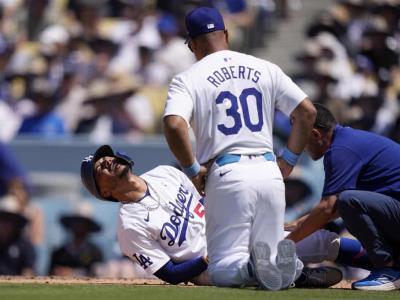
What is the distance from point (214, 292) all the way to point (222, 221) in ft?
1.60

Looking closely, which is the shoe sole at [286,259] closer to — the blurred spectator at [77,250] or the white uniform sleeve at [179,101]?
the white uniform sleeve at [179,101]

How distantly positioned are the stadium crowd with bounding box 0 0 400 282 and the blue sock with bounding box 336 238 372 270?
4.32 metres

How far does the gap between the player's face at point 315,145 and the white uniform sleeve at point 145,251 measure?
47.2 inches

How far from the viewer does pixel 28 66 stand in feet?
57.5

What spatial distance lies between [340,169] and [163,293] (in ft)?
4.86

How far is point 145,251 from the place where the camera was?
791 centimetres

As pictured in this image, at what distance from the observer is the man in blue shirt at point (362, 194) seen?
771 cm

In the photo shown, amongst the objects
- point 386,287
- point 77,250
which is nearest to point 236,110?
point 386,287

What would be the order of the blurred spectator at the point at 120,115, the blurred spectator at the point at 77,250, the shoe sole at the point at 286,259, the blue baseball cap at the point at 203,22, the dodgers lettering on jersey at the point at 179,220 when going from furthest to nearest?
the blurred spectator at the point at 120,115, the blurred spectator at the point at 77,250, the dodgers lettering on jersey at the point at 179,220, the blue baseball cap at the point at 203,22, the shoe sole at the point at 286,259

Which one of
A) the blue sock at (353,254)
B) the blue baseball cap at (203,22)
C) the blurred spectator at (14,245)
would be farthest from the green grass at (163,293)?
the blurred spectator at (14,245)

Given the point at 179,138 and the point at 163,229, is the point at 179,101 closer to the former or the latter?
the point at 179,138

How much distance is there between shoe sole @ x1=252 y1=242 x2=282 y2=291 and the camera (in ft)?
23.6

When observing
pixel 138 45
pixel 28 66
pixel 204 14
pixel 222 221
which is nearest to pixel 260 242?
pixel 222 221

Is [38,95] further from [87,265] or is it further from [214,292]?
[214,292]
